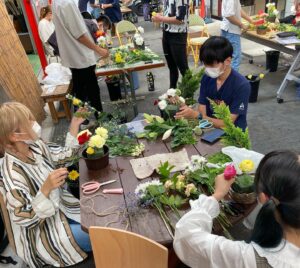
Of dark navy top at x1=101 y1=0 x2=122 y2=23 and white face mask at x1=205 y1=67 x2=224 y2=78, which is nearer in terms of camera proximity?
white face mask at x1=205 y1=67 x2=224 y2=78

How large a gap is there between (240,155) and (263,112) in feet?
9.26

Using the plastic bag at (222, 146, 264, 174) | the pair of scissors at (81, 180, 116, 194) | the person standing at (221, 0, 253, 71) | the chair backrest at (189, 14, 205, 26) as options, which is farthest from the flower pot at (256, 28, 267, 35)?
the pair of scissors at (81, 180, 116, 194)

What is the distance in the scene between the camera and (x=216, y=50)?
211 cm

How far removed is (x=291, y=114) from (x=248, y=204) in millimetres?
2993

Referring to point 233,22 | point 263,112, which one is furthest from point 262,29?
point 263,112

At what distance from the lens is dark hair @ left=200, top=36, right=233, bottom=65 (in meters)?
2.10

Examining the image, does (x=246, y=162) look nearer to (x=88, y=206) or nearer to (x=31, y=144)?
(x=88, y=206)

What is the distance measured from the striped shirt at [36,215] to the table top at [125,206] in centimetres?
25

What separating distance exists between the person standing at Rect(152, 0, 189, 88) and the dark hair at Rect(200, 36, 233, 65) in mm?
1686

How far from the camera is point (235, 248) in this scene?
1059 mm

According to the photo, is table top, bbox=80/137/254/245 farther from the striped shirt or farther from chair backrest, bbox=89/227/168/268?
the striped shirt

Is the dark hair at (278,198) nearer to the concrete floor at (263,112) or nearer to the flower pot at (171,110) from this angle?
the flower pot at (171,110)

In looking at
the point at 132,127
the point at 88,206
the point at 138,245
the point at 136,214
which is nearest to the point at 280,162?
the point at 138,245

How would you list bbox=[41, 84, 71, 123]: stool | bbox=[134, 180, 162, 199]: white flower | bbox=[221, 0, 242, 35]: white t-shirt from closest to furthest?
1. bbox=[134, 180, 162, 199]: white flower
2. bbox=[221, 0, 242, 35]: white t-shirt
3. bbox=[41, 84, 71, 123]: stool
